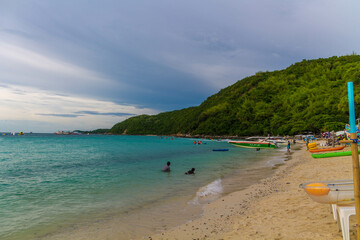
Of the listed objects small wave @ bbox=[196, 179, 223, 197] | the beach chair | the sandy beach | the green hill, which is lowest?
small wave @ bbox=[196, 179, 223, 197]

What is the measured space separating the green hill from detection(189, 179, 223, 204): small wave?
5572 cm

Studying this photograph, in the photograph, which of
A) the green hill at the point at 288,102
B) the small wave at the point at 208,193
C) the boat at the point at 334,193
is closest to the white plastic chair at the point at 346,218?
the boat at the point at 334,193

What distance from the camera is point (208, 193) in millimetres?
10969

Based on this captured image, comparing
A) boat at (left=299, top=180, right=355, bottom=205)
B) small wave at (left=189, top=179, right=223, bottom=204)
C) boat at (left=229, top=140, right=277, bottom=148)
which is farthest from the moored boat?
boat at (left=299, top=180, right=355, bottom=205)

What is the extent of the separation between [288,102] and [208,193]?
109 m

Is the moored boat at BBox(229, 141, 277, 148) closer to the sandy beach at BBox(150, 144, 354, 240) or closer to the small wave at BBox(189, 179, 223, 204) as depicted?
the small wave at BBox(189, 179, 223, 204)

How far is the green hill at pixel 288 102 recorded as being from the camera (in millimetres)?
77688

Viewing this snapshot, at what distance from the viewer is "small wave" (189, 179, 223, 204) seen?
982 centimetres

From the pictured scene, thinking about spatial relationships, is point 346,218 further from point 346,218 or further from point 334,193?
point 334,193

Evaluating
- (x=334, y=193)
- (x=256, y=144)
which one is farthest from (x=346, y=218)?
(x=256, y=144)

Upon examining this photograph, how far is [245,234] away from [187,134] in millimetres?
153376

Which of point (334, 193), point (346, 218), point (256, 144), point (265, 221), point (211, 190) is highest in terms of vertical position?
point (334, 193)

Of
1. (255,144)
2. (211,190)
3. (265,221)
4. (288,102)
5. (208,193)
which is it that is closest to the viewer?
(265,221)

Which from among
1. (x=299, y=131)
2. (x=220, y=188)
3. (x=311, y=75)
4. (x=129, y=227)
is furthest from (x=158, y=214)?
(x=311, y=75)
